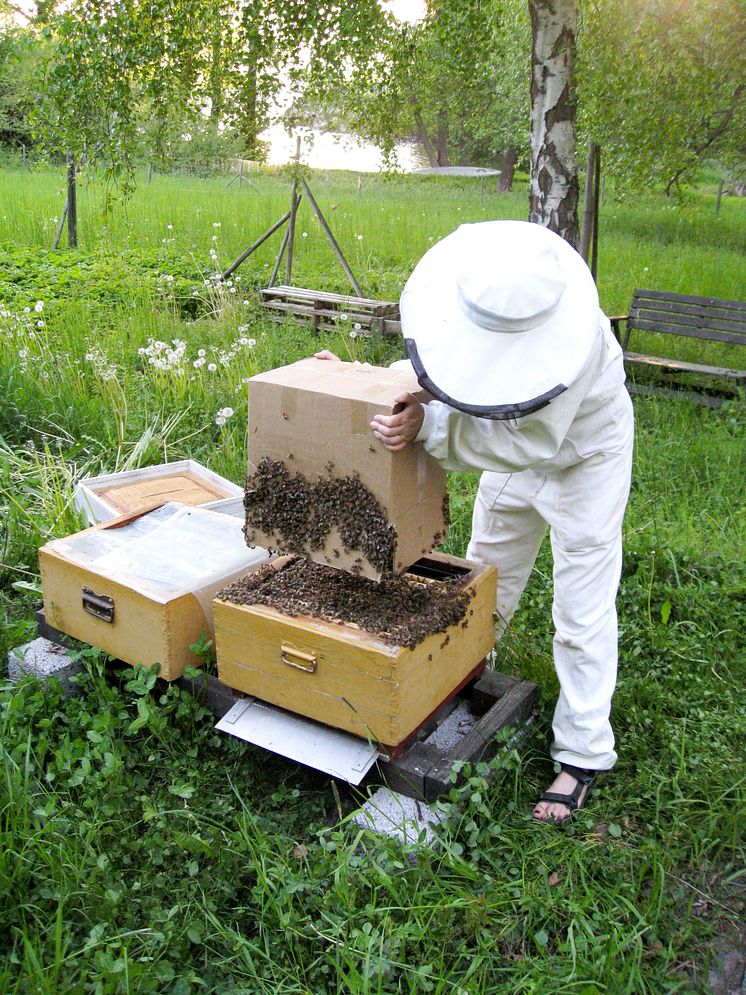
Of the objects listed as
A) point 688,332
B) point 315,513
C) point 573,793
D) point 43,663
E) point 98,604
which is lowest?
point 573,793

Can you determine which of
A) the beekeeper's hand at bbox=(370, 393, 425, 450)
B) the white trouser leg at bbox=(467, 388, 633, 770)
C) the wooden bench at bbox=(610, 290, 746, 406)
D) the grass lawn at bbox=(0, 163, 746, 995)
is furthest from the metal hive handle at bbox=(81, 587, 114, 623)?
the wooden bench at bbox=(610, 290, 746, 406)

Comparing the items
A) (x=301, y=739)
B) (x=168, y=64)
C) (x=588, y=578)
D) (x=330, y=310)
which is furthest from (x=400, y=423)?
(x=330, y=310)

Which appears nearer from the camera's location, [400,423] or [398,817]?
[400,423]

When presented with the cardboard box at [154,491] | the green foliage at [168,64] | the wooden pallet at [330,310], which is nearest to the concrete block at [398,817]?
the cardboard box at [154,491]

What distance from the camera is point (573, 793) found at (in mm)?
2340

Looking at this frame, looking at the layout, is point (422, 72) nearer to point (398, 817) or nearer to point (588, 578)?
point (588, 578)

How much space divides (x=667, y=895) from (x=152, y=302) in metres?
5.54

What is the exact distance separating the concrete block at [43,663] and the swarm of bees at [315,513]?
812mm

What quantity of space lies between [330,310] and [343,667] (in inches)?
207

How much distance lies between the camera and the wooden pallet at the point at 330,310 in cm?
654

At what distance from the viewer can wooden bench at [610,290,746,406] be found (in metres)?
5.88

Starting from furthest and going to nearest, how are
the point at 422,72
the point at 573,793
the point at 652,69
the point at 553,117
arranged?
the point at 422,72, the point at 652,69, the point at 553,117, the point at 573,793

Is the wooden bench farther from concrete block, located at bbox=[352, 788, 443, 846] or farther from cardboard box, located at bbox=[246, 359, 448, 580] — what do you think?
concrete block, located at bbox=[352, 788, 443, 846]

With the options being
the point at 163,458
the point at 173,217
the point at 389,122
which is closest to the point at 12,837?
the point at 163,458
